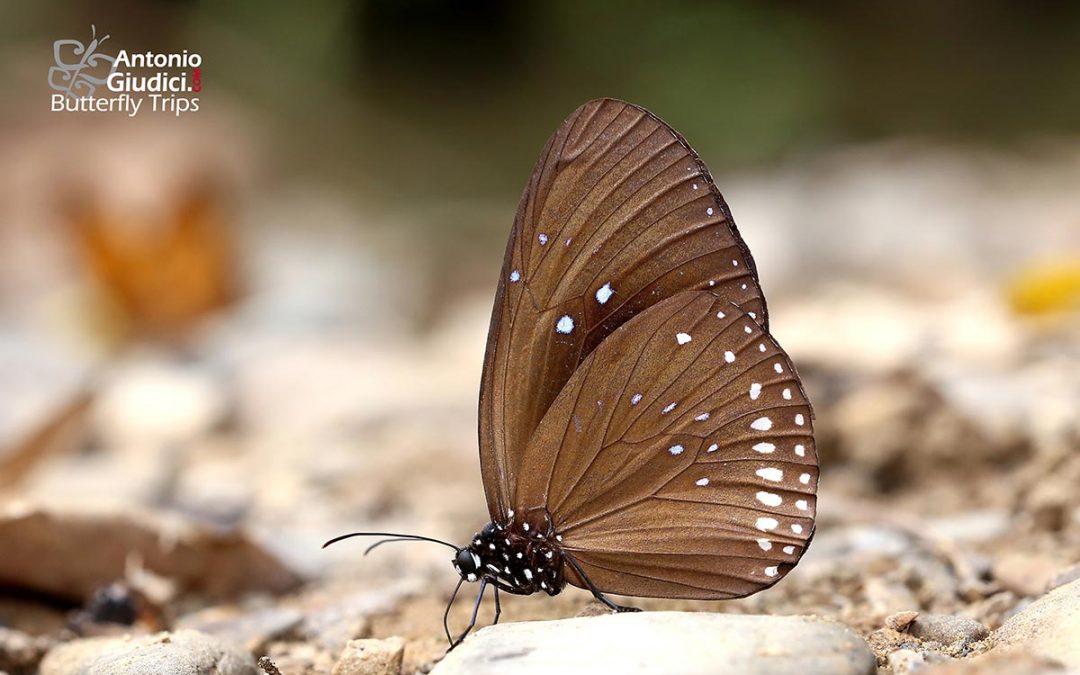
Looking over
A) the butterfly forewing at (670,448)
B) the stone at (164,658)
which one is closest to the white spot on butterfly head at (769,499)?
the butterfly forewing at (670,448)

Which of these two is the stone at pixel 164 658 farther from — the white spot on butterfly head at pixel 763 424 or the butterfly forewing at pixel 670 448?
the white spot on butterfly head at pixel 763 424

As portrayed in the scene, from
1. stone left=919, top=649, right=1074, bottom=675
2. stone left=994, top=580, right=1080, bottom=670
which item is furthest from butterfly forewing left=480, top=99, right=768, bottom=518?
stone left=919, top=649, right=1074, bottom=675

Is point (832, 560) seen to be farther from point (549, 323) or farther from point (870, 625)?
point (549, 323)

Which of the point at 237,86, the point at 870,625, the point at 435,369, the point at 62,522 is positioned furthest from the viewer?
the point at 237,86

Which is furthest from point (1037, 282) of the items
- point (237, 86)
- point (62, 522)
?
point (237, 86)

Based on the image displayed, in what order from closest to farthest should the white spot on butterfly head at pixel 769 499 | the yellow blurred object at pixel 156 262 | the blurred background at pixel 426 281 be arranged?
the white spot on butterfly head at pixel 769 499 < the blurred background at pixel 426 281 < the yellow blurred object at pixel 156 262

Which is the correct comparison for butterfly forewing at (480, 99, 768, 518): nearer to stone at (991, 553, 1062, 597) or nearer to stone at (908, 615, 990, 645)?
stone at (908, 615, 990, 645)
